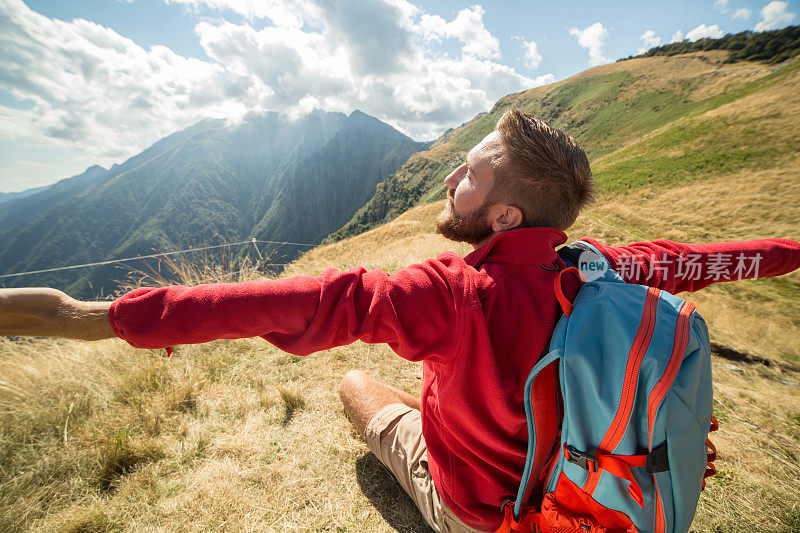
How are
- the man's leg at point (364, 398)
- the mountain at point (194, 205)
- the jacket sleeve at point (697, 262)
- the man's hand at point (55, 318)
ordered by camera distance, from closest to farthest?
the man's hand at point (55, 318)
the jacket sleeve at point (697, 262)
the man's leg at point (364, 398)
the mountain at point (194, 205)

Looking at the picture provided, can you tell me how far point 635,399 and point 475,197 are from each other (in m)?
0.99

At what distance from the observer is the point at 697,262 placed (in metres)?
1.97

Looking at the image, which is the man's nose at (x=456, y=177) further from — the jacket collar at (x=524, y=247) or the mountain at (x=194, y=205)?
the mountain at (x=194, y=205)

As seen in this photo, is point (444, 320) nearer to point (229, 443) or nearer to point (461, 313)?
point (461, 313)

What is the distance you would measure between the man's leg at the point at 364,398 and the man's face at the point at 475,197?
5.55 feet

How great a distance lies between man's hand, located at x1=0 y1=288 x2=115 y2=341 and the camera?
927 mm

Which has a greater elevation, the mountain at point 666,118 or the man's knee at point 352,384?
the mountain at point 666,118

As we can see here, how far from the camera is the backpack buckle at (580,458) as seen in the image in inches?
42.4

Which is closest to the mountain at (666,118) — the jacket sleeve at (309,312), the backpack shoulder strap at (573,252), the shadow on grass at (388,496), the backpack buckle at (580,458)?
the backpack shoulder strap at (573,252)

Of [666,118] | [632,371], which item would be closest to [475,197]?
[632,371]

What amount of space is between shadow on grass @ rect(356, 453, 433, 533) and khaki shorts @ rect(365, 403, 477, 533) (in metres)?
0.17

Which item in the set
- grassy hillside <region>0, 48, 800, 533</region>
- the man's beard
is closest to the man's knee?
grassy hillside <region>0, 48, 800, 533</region>

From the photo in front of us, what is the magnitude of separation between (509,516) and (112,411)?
11.1ft

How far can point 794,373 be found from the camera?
15.2 feet
